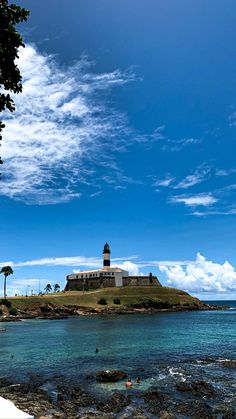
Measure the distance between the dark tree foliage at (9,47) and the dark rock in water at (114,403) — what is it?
2257 cm

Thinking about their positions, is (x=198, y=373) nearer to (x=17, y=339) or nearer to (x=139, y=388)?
(x=139, y=388)

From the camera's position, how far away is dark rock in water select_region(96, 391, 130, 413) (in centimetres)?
2820

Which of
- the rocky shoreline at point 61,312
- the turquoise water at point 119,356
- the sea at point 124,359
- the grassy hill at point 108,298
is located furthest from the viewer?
the grassy hill at point 108,298

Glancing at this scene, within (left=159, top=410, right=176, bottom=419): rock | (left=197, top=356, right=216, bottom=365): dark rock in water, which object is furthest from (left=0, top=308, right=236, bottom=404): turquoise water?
(left=159, top=410, right=176, bottom=419): rock

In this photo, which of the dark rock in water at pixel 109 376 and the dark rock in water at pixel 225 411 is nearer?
the dark rock in water at pixel 225 411

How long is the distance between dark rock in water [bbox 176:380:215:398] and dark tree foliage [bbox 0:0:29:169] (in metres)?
28.1

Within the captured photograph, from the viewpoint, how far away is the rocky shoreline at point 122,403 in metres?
27.1

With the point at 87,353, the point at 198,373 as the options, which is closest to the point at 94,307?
the point at 87,353

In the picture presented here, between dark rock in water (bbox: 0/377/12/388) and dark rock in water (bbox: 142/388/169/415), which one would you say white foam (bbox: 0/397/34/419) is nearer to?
dark rock in water (bbox: 142/388/169/415)

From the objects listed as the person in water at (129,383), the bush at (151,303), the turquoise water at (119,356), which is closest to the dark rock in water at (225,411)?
the turquoise water at (119,356)

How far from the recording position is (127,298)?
7072 inches

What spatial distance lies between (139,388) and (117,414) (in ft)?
26.5

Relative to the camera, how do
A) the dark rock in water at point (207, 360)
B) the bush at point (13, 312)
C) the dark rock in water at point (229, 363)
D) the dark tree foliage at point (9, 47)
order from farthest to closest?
the bush at point (13, 312) < the dark rock in water at point (207, 360) < the dark rock in water at point (229, 363) < the dark tree foliage at point (9, 47)

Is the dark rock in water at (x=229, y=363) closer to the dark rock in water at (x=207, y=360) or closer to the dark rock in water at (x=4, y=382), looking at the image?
the dark rock in water at (x=207, y=360)
